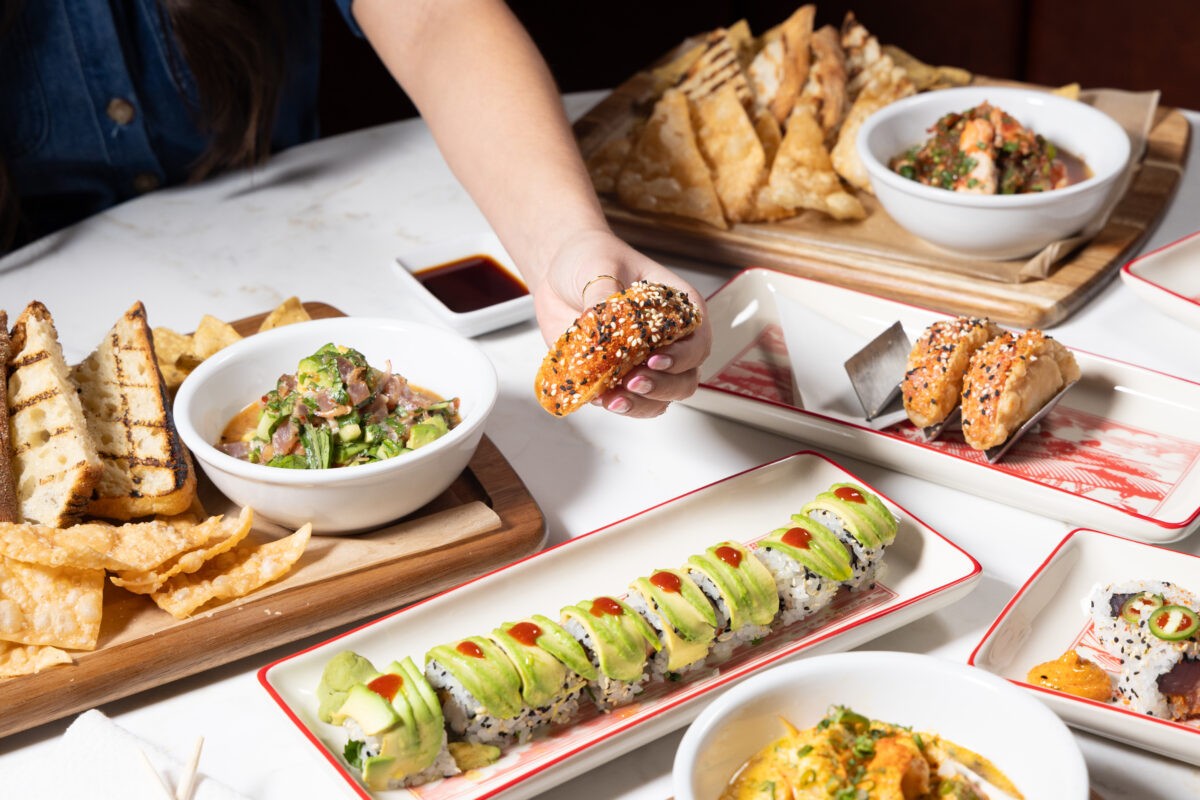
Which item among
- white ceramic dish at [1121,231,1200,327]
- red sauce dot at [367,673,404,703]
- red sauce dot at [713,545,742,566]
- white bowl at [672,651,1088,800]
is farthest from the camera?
white ceramic dish at [1121,231,1200,327]

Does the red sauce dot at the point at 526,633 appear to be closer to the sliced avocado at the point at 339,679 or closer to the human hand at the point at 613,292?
the sliced avocado at the point at 339,679

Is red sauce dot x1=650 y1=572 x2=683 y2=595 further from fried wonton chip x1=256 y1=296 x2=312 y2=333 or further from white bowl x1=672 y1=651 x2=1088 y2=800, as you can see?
fried wonton chip x1=256 y1=296 x2=312 y2=333

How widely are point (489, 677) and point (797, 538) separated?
0.52m

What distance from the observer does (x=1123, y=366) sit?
2.21 m

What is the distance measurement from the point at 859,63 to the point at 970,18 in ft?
9.13

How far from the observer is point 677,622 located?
1.57 metres

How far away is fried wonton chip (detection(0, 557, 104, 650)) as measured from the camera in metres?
1.62

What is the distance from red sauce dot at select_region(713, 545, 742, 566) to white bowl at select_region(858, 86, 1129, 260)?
1.29 meters

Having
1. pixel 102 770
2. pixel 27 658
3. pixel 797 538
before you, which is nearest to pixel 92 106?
pixel 27 658

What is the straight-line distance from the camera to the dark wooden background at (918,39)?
5.54 metres

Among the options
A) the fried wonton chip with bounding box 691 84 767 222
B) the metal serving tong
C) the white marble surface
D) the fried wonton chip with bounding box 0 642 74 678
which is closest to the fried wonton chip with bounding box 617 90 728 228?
the fried wonton chip with bounding box 691 84 767 222

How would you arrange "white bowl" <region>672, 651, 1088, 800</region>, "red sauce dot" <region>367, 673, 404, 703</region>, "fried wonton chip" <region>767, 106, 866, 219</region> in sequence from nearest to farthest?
"white bowl" <region>672, 651, 1088, 800</region> < "red sauce dot" <region>367, 673, 404, 703</region> < "fried wonton chip" <region>767, 106, 866, 219</region>

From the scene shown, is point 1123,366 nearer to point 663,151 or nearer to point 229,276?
point 663,151

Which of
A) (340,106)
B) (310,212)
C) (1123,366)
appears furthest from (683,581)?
(340,106)
